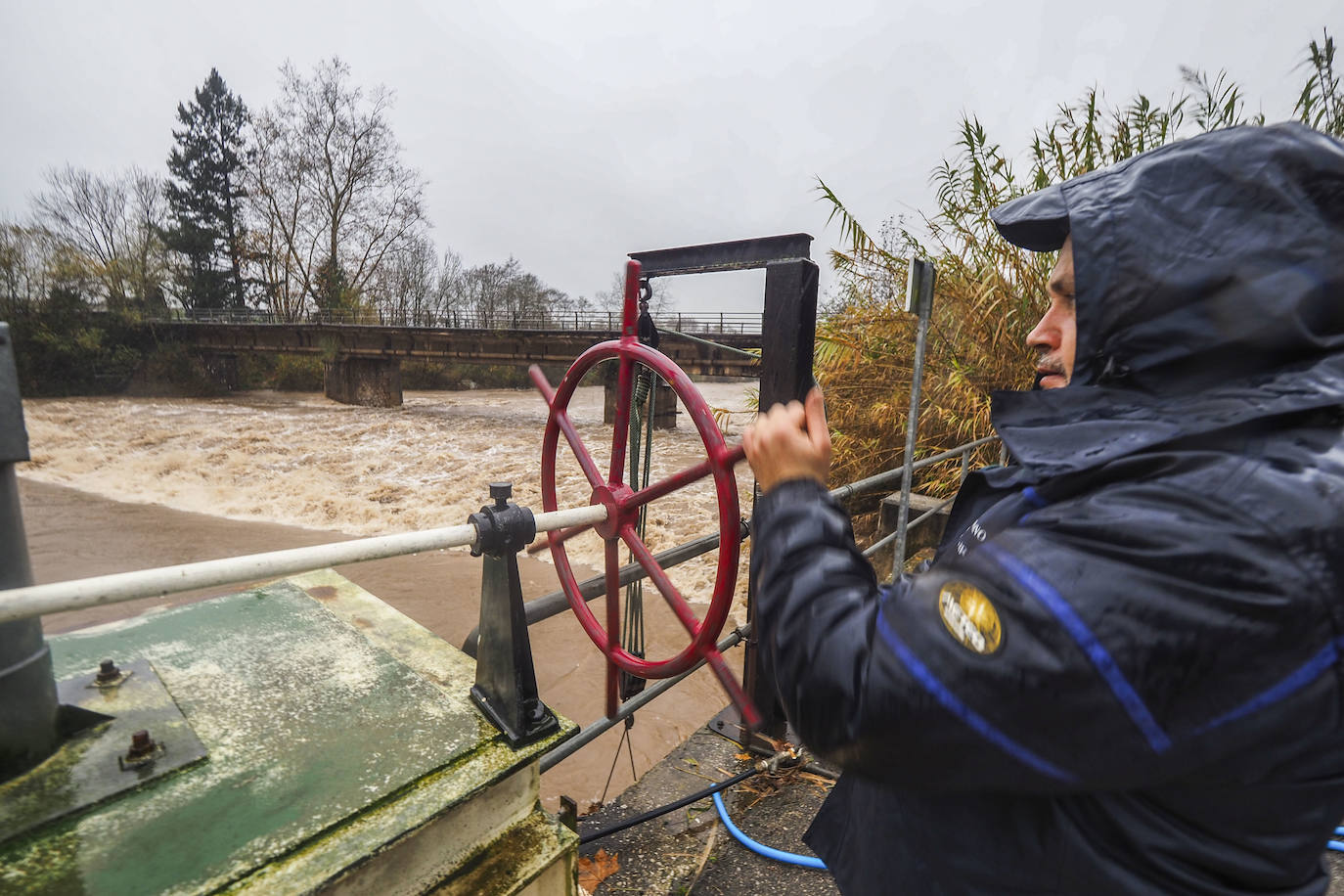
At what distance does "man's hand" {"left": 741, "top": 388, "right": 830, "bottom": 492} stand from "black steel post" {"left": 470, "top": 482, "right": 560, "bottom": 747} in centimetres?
50

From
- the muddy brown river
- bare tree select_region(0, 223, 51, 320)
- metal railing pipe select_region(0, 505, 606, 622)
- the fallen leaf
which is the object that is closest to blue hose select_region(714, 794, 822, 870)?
the fallen leaf

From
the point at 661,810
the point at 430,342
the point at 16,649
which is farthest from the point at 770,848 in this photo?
the point at 430,342

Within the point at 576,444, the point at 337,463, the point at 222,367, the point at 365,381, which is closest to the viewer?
the point at 576,444

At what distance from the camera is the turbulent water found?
31.3 feet

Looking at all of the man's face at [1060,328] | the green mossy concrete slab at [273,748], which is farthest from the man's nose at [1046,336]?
the green mossy concrete slab at [273,748]

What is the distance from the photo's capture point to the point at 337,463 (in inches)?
492

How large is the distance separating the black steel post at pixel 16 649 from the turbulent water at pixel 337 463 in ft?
17.9

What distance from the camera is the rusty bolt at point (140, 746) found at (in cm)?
110

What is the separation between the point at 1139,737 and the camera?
0.51 metres

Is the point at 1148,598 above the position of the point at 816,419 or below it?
below

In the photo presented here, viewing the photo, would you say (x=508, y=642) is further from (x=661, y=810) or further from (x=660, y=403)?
(x=660, y=403)

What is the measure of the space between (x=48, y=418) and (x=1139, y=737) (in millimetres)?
22607

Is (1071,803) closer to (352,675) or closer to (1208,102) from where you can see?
(352,675)

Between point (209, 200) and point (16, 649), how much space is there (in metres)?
36.4
